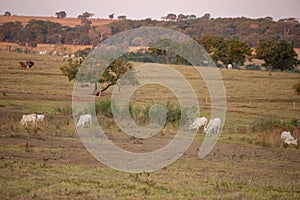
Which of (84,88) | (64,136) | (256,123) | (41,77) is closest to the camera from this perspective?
(64,136)

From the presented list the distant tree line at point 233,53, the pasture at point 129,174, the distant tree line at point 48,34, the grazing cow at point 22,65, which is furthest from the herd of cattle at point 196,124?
the distant tree line at point 48,34

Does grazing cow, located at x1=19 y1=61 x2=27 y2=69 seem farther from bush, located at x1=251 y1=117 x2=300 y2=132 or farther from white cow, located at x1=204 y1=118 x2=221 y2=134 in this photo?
white cow, located at x1=204 y1=118 x2=221 y2=134

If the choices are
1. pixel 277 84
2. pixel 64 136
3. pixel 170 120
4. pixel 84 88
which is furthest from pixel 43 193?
pixel 277 84

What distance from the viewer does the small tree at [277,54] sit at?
74.7 metres

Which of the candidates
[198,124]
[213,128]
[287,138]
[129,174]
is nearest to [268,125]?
[213,128]

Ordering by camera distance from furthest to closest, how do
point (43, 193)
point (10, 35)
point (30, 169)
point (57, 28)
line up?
point (57, 28) < point (10, 35) < point (30, 169) < point (43, 193)

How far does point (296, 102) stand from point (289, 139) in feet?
83.2

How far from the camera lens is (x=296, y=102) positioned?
4684 centimetres

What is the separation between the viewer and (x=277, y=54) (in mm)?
74750

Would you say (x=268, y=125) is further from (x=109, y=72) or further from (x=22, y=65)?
(x=22, y=65)

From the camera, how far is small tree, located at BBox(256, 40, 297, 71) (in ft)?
245

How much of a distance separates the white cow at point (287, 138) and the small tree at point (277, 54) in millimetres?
53064

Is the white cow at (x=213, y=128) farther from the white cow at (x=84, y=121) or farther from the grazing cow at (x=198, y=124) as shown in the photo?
the white cow at (x=84, y=121)

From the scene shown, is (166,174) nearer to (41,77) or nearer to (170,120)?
(170,120)
